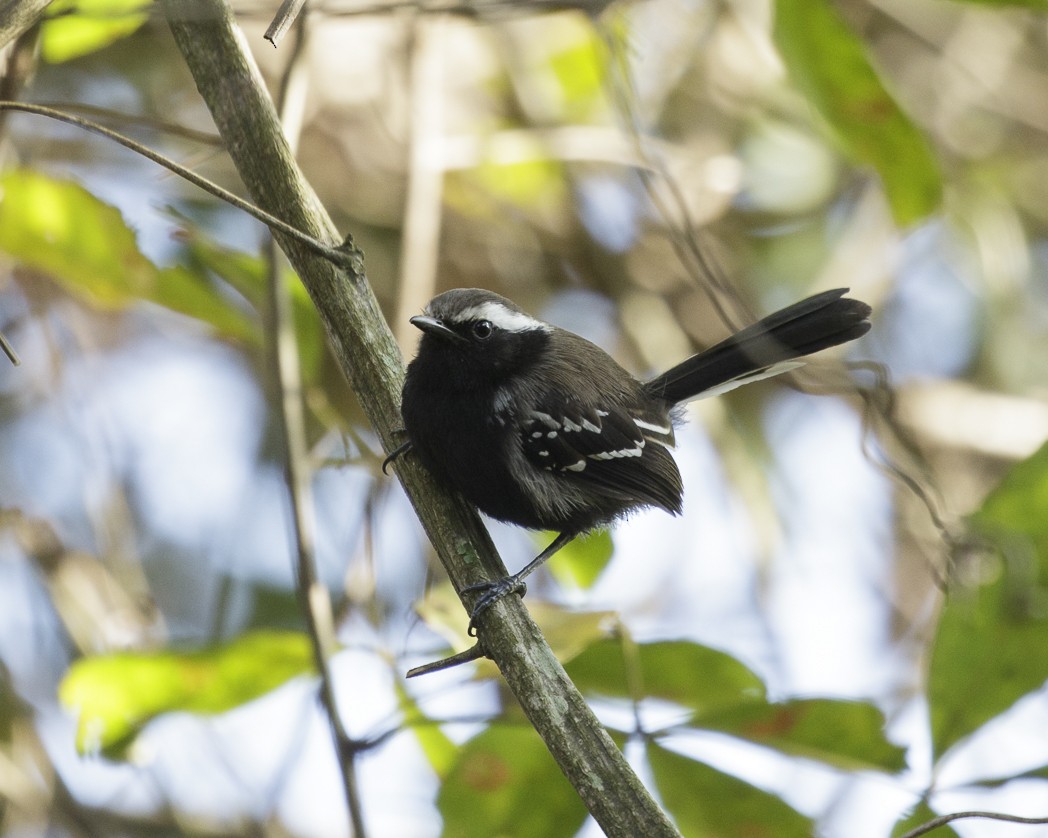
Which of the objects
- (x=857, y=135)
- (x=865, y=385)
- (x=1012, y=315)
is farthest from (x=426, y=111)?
(x=1012, y=315)

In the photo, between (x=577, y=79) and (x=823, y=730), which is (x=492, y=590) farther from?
(x=577, y=79)

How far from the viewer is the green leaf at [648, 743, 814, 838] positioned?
2236 mm

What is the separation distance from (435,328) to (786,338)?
3.72 ft

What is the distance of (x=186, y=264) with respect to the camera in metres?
2.89

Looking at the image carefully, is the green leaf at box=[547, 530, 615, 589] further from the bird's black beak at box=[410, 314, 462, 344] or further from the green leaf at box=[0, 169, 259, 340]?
the green leaf at box=[0, 169, 259, 340]

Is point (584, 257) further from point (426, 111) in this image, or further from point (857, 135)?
point (857, 135)

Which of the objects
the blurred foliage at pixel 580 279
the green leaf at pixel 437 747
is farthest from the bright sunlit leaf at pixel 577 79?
the green leaf at pixel 437 747

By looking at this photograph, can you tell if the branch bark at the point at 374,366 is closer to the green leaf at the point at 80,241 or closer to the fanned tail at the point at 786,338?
the green leaf at the point at 80,241

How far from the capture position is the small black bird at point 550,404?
9.25ft

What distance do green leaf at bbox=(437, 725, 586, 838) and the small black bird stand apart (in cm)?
52

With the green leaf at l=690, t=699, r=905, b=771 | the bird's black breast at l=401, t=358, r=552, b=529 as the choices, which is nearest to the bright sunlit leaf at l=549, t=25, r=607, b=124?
the bird's black breast at l=401, t=358, r=552, b=529

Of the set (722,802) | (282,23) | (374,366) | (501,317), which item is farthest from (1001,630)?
(282,23)

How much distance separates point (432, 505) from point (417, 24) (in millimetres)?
2035

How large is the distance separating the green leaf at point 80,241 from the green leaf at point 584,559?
46.3 inches
